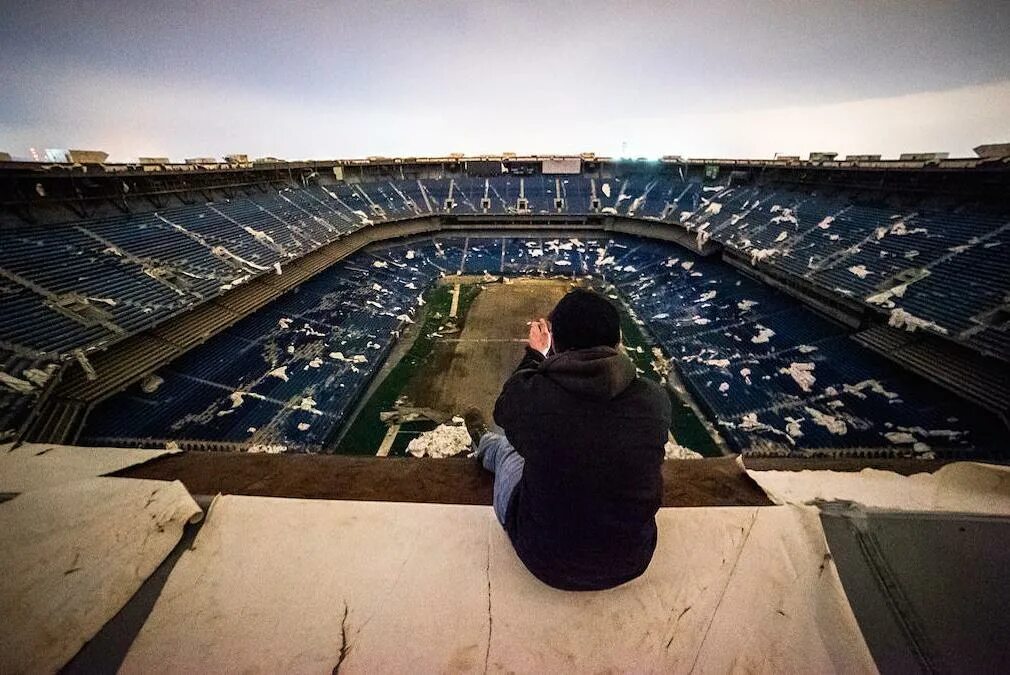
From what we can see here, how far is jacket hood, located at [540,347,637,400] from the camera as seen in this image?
78.4 inches

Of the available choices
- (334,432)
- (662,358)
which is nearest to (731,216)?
(662,358)

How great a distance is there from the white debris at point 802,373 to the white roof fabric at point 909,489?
10.8m

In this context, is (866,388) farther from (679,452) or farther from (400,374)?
(400,374)

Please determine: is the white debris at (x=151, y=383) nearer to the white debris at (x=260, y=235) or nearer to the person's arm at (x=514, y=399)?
the white debris at (x=260, y=235)

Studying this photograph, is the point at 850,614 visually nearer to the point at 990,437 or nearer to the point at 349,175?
the point at 990,437

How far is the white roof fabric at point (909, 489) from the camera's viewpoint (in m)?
2.23

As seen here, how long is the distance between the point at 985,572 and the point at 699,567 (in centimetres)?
132

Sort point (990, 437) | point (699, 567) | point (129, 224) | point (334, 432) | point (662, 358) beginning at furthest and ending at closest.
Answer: point (662, 358), point (129, 224), point (334, 432), point (990, 437), point (699, 567)

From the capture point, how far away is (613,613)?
181cm

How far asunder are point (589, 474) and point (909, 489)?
7.44 ft

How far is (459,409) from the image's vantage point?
1278 cm

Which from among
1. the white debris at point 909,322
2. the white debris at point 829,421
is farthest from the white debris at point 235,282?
the white debris at point 909,322

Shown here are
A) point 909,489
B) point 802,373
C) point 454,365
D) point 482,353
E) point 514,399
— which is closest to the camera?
point 514,399

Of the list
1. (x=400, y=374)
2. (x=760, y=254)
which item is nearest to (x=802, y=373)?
(x=760, y=254)
